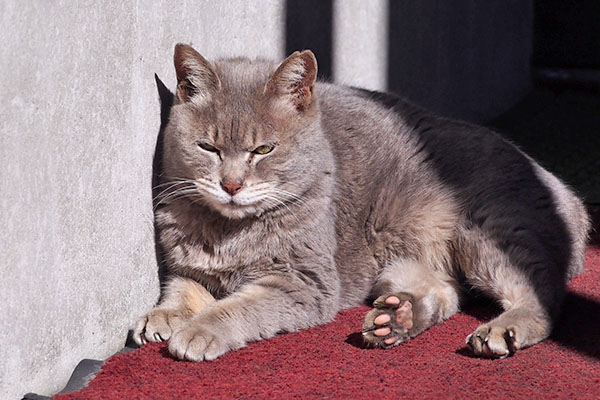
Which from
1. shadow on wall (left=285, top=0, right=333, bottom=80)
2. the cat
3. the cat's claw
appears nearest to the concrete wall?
the cat

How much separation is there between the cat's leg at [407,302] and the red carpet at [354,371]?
54mm

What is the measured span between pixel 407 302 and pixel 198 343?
78cm

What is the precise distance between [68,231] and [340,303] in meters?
1.19

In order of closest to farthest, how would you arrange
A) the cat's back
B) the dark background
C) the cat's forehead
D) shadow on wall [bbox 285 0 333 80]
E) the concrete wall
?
the concrete wall < the cat's forehead < the cat's back < shadow on wall [bbox 285 0 333 80] < the dark background

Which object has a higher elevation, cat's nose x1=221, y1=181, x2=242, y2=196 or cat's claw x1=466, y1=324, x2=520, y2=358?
cat's nose x1=221, y1=181, x2=242, y2=196

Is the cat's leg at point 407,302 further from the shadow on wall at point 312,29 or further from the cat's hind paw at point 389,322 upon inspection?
the shadow on wall at point 312,29

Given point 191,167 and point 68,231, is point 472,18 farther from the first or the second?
point 68,231

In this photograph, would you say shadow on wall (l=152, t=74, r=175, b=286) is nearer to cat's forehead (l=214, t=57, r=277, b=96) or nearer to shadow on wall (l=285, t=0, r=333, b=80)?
cat's forehead (l=214, t=57, r=277, b=96)

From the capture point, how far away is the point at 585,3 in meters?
7.21

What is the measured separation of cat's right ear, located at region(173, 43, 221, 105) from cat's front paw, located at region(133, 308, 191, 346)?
30.4 inches

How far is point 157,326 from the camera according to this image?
2.65 m

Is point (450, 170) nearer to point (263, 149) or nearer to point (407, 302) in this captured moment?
point (407, 302)

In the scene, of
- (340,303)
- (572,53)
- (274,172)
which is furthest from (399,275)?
(572,53)

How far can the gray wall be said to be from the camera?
2080 mm
